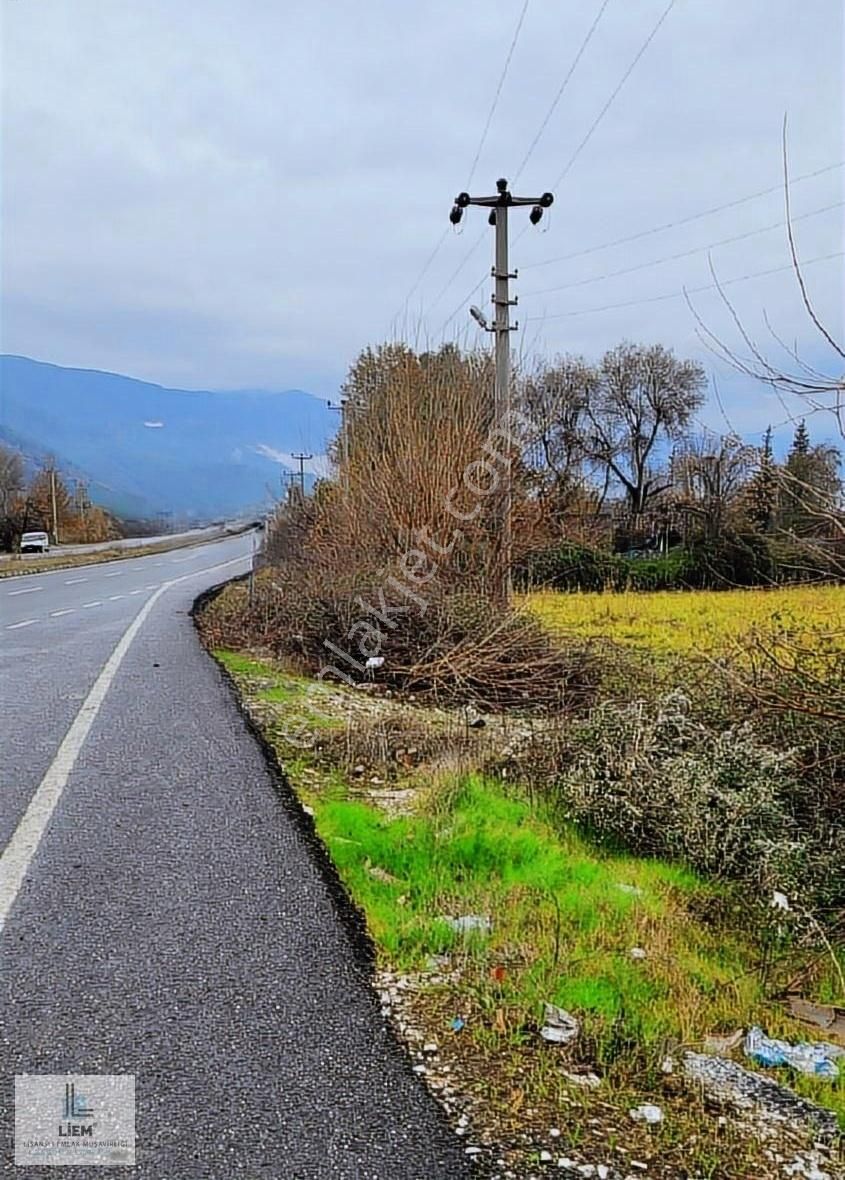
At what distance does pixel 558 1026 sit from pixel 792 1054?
843mm

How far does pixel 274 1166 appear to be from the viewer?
2.62 metres

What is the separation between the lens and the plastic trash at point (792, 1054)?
3354 mm

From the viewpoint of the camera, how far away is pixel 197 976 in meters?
3.75

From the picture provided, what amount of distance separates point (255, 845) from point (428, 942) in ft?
5.09

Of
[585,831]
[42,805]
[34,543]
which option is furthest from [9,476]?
[585,831]

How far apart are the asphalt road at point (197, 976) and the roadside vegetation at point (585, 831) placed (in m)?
0.22

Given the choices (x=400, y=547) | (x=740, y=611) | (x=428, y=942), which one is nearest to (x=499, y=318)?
(x=400, y=547)

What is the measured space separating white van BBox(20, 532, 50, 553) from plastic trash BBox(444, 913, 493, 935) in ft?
214

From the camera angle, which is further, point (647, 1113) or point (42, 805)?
point (42, 805)

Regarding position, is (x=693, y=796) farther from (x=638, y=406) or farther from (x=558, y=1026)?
(x=638, y=406)

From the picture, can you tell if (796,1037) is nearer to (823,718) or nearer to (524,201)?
(823,718)

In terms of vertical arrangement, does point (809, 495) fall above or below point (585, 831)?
above

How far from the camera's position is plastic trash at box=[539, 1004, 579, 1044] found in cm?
337

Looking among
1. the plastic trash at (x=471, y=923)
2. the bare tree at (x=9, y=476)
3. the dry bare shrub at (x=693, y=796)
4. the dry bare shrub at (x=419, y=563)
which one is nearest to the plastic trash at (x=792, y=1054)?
the plastic trash at (x=471, y=923)
